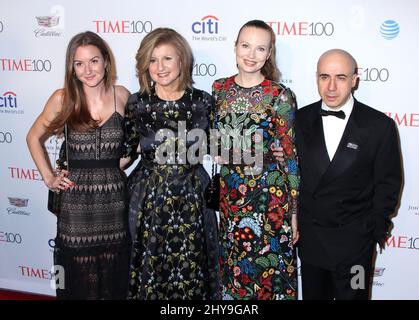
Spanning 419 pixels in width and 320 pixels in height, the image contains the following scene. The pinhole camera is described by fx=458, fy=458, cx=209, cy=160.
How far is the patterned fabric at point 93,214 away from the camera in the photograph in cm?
261

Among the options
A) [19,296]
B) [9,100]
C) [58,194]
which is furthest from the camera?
[19,296]

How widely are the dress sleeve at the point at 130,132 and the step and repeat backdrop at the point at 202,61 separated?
0.66 m

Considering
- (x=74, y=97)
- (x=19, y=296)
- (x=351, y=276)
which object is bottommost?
(x=19, y=296)

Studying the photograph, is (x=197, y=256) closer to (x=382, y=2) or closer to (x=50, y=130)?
(x=50, y=130)

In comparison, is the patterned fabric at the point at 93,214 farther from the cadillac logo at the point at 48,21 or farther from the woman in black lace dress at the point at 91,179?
the cadillac logo at the point at 48,21

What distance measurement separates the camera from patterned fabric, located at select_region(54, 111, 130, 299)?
2611 millimetres

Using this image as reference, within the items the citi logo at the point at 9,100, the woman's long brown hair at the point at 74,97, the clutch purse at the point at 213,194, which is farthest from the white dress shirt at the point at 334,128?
the citi logo at the point at 9,100

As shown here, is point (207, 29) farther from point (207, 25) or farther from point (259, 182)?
point (259, 182)

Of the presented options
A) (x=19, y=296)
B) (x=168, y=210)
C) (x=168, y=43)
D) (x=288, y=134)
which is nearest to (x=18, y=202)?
(x=19, y=296)

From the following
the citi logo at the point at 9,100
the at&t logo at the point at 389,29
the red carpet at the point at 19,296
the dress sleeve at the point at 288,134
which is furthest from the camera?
the red carpet at the point at 19,296

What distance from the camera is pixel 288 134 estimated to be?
2.49m

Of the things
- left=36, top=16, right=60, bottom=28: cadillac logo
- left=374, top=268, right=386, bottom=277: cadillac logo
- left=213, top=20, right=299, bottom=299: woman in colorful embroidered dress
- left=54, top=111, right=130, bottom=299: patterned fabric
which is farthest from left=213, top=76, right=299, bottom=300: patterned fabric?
left=36, top=16, right=60, bottom=28: cadillac logo

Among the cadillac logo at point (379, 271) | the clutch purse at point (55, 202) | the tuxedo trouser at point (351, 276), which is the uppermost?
the clutch purse at point (55, 202)

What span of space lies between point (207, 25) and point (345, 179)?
1.43m
